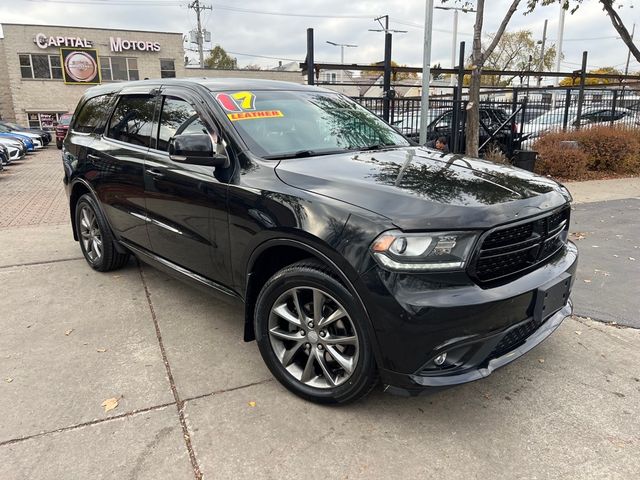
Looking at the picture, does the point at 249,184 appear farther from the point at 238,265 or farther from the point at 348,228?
the point at 348,228

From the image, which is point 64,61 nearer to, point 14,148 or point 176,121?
point 14,148

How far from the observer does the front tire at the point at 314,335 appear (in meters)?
2.51

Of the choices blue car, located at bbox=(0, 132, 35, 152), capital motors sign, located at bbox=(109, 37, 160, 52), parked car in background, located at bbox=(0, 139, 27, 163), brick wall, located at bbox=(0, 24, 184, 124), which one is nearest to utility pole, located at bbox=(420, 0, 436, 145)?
parked car in background, located at bbox=(0, 139, 27, 163)

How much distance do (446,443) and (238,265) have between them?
1.56m

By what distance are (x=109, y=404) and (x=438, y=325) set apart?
6.40 feet

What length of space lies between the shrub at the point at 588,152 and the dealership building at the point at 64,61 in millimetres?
25303

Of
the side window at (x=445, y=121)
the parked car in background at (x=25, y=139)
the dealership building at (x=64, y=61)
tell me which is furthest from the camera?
the dealership building at (x=64, y=61)

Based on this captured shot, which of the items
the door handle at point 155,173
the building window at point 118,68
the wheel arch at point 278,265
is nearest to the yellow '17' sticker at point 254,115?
the door handle at point 155,173

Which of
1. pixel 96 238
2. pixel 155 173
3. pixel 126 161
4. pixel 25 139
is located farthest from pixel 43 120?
pixel 155 173

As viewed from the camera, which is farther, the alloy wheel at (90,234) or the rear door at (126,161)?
the alloy wheel at (90,234)

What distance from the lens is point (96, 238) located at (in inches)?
196

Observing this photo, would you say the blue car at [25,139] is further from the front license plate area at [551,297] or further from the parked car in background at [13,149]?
the front license plate area at [551,297]

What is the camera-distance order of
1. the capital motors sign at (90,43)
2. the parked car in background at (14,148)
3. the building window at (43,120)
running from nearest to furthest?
the parked car in background at (14,148) → the capital motors sign at (90,43) → the building window at (43,120)

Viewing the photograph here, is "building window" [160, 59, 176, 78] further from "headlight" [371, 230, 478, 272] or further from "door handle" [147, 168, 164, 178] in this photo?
"headlight" [371, 230, 478, 272]
